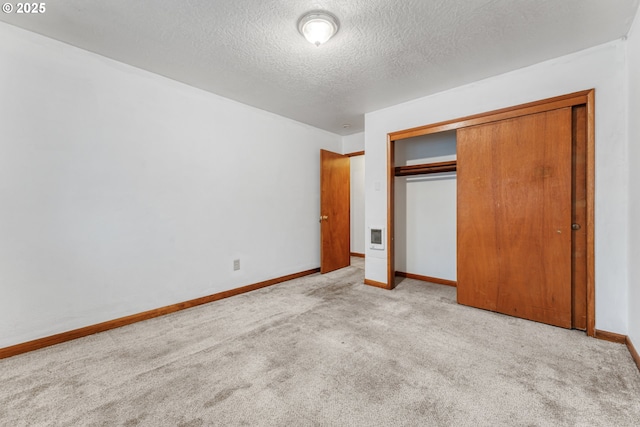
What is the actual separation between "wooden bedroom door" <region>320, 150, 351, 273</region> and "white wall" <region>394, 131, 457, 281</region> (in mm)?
1073

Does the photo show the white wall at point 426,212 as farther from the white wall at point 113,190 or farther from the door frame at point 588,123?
the white wall at point 113,190

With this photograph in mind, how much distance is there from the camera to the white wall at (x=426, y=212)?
13.0 feet

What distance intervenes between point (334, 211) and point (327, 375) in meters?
3.25

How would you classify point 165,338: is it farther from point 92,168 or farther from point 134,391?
point 92,168

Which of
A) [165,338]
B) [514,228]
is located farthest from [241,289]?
[514,228]

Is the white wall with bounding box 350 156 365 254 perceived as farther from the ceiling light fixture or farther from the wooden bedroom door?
the ceiling light fixture

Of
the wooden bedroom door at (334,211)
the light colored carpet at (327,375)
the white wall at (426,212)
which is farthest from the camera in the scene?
the wooden bedroom door at (334,211)

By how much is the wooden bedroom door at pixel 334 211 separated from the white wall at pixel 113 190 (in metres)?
1.05

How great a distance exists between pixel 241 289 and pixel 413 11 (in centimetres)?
346

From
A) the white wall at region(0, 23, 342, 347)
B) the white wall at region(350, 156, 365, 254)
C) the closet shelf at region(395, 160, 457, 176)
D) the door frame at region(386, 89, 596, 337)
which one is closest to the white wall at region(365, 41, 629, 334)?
the door frame at region(386, 89, 596, 337)
